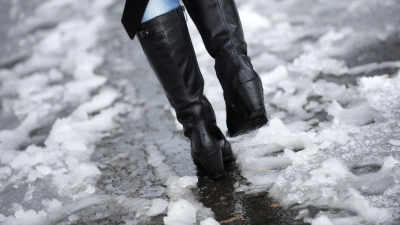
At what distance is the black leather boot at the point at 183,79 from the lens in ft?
5.63

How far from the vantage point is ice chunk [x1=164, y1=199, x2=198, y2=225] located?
1.60 m

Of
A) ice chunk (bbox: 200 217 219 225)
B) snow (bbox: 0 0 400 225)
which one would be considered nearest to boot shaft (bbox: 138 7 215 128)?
snow (bbox: 0 0 400 225)

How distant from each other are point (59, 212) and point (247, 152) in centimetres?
64

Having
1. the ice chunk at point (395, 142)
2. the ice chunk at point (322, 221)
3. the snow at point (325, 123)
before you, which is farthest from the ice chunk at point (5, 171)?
the ice chunk at point (395, 142)

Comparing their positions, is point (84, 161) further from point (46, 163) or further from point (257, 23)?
point (257, 23)

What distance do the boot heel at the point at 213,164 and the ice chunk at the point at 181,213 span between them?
0.17 metres

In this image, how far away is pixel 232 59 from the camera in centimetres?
172

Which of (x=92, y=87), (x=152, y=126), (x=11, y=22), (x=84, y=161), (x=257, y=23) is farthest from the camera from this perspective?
(x=11, y=22)

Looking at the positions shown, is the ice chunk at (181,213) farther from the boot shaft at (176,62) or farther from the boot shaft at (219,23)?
the boot shaft at (219,23)

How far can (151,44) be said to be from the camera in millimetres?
1730

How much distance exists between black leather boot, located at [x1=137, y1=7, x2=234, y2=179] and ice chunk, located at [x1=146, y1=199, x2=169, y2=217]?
177 mm

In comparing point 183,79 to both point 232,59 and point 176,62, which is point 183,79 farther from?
point 232,59

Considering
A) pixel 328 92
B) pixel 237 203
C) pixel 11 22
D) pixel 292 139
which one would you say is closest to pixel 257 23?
pixel 328 92

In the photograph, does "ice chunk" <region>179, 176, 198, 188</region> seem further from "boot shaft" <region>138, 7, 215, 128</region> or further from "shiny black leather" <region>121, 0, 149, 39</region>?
"shiny black leather" <region>121, 0, 149, 39</region>
